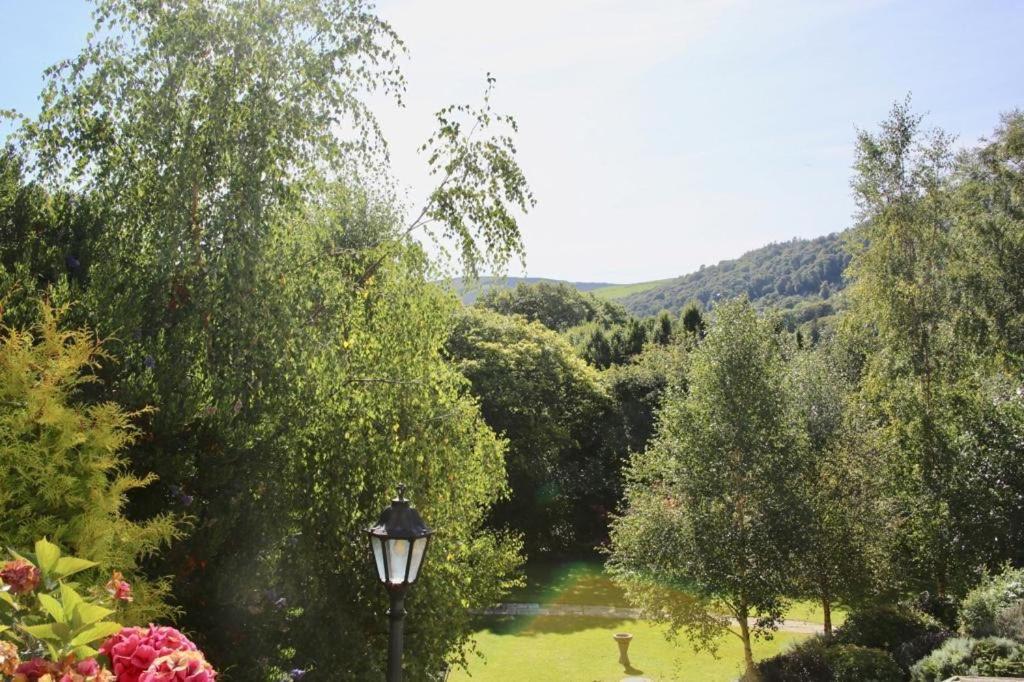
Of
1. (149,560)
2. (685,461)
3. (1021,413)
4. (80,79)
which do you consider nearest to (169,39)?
(80,79)

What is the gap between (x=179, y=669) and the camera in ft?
8.98

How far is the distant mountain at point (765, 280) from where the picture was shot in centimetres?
14950

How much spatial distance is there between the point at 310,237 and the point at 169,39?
2.23 meters

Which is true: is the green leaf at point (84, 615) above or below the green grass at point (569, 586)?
above

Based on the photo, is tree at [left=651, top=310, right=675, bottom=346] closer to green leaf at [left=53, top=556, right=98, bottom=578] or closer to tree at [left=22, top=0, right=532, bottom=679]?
tree at [left=22, top=0, right=532, bottom=679]

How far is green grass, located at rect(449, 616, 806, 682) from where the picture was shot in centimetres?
1562

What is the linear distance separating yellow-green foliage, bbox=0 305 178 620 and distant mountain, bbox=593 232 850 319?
13892 cm

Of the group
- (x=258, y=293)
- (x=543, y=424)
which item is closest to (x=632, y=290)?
(x=543, y=424)

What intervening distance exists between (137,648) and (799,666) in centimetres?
1371

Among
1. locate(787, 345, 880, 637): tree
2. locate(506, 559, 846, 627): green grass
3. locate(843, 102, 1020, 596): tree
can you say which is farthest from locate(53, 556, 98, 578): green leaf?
locate(506, 559, 846, 627): green grass

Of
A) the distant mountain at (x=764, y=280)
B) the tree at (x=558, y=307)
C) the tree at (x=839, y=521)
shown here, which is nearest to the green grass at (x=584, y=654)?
the tree at (x=839, y=521)

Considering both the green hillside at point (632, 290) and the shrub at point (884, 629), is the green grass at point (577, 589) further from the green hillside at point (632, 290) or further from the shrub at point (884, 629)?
the green hillside at point (632, 290)

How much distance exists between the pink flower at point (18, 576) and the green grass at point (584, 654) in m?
12.5

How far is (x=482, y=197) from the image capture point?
8508mm
